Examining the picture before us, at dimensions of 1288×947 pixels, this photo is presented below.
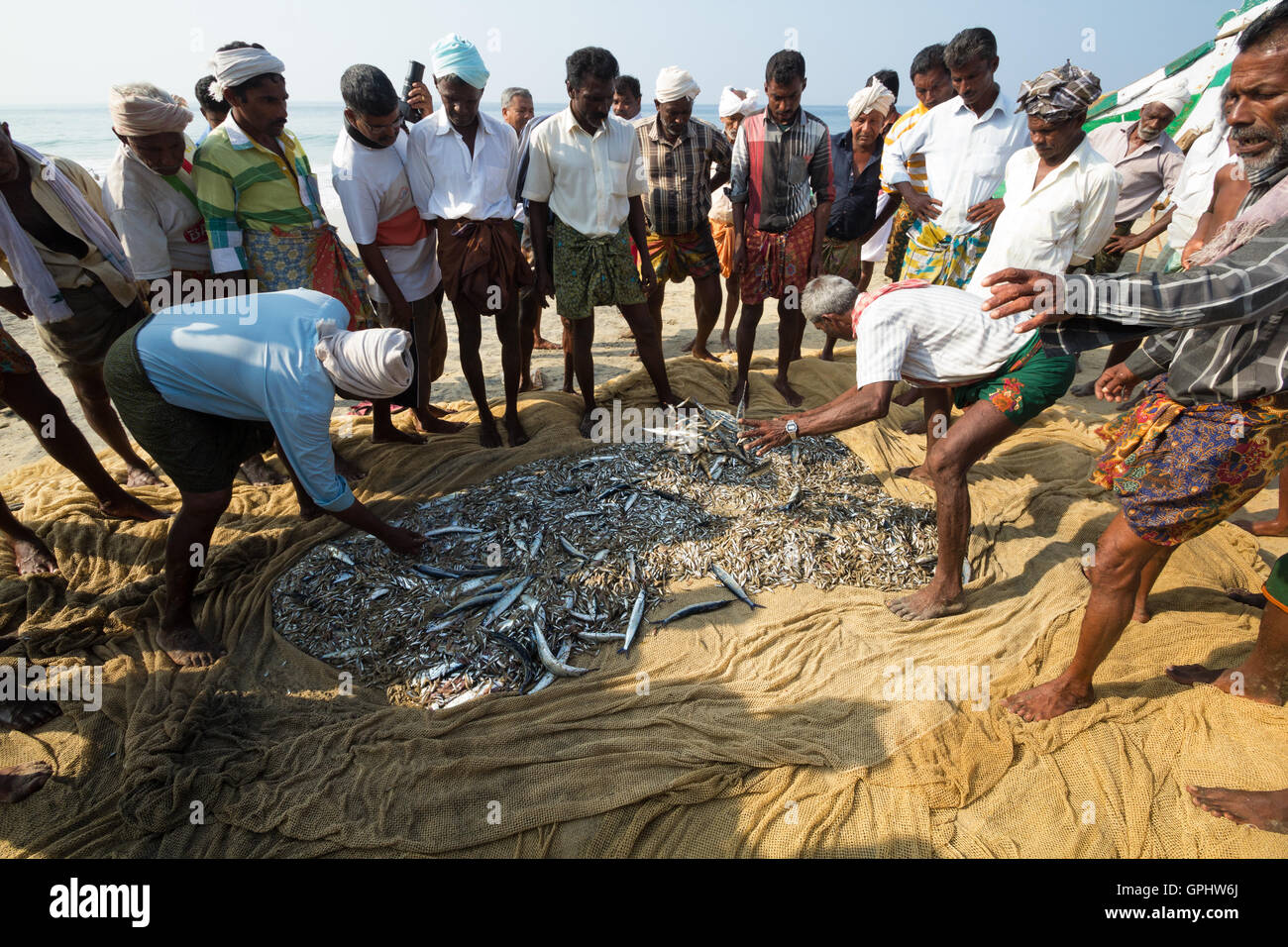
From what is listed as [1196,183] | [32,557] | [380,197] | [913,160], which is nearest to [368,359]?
[380,197]

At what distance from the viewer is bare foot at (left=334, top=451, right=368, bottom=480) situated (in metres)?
4.76

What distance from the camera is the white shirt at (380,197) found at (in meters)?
4.31

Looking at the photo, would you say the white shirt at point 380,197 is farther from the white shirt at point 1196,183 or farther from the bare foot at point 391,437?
the white shirt at point 1196,183

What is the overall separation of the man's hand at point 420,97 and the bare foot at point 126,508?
14.4ft

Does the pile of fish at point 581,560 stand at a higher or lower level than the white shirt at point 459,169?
lower

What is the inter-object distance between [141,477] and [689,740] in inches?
172

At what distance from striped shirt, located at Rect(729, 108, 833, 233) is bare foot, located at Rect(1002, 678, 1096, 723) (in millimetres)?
3816

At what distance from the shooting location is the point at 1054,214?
385 centimetres

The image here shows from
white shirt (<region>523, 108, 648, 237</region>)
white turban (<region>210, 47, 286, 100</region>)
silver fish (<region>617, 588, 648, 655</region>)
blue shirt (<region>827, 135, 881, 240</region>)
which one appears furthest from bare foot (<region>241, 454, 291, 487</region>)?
blue shirt (<region>827, 135, 881, 240</region>)

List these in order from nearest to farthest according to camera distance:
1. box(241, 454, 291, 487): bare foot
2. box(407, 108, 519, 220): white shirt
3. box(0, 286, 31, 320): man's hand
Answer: box(0, 286, 31, 320): man's hand → box(407, 108, 519, 220): white shirt → box(241, 454, 291, 487): bare foot

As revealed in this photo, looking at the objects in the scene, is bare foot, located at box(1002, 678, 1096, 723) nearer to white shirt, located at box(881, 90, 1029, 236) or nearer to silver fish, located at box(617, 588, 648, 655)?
silver fish, located at box(617, 588, 648, 655)

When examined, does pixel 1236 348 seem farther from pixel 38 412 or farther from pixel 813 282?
pixel 38 412

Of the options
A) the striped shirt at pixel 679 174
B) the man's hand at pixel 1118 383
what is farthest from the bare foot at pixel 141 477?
the man's hand at pixel 1118 383
